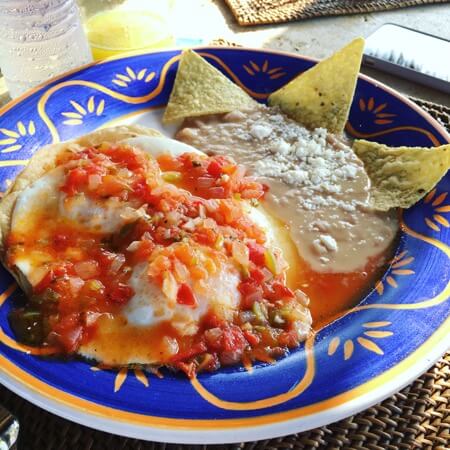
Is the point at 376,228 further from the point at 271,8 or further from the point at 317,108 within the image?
the point at 271,8

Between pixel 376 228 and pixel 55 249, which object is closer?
pixel 55 249

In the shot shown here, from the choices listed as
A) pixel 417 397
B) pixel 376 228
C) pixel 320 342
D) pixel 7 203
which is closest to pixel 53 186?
pixel 7 203

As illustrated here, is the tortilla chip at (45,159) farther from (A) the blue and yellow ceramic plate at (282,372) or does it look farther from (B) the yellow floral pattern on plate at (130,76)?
(B) the yellow floral pattern on plate at (130,76)

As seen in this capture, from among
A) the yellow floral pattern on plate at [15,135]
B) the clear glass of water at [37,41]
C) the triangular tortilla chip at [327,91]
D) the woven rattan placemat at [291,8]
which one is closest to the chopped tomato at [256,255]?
the triangular tortilla chip at [327,91]

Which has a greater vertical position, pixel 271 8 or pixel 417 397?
pixel 271 8

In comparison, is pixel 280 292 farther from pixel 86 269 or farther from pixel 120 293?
pixel 86 269

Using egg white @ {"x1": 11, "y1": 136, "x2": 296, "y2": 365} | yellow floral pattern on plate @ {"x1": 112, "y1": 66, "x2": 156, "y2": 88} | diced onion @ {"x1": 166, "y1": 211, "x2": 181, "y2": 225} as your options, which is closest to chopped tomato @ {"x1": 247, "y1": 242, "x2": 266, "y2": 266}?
egg white @ {"x1": 11, "y1": 136, "x2": 296, "y2": 365}
